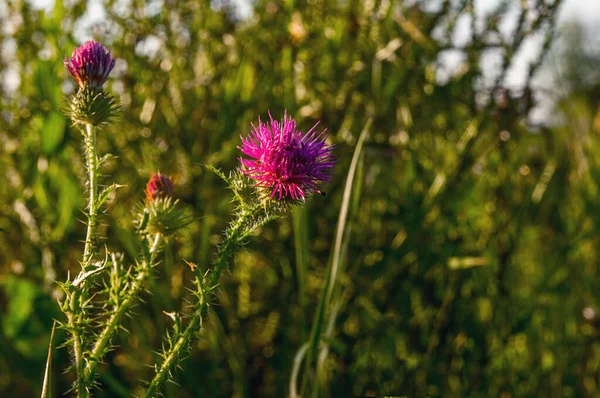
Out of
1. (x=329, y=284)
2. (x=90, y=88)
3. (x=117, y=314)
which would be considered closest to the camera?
(x=117, y=314)

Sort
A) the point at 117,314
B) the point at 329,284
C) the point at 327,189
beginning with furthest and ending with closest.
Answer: the point at 327,189 < the point at 329,284 < the point at 117,314

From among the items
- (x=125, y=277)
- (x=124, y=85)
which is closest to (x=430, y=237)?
(x=124, y=85)

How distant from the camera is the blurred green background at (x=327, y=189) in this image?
1.24 metres

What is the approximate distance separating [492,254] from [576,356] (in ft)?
1.24

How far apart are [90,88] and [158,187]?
123 mm

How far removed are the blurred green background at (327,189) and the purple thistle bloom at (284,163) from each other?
605 mm

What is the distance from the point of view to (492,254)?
4.48 feet

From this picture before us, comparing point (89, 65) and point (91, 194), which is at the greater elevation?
point (89, 65)

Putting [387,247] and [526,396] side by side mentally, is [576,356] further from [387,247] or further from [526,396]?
[387,247]

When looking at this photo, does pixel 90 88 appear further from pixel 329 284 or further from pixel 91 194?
pixel 329 284

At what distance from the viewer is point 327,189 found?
1.34 m

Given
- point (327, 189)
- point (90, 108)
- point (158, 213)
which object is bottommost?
point (158, 213)

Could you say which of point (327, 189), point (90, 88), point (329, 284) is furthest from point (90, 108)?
point (327, 189)

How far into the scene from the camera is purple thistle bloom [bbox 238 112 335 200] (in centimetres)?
57
